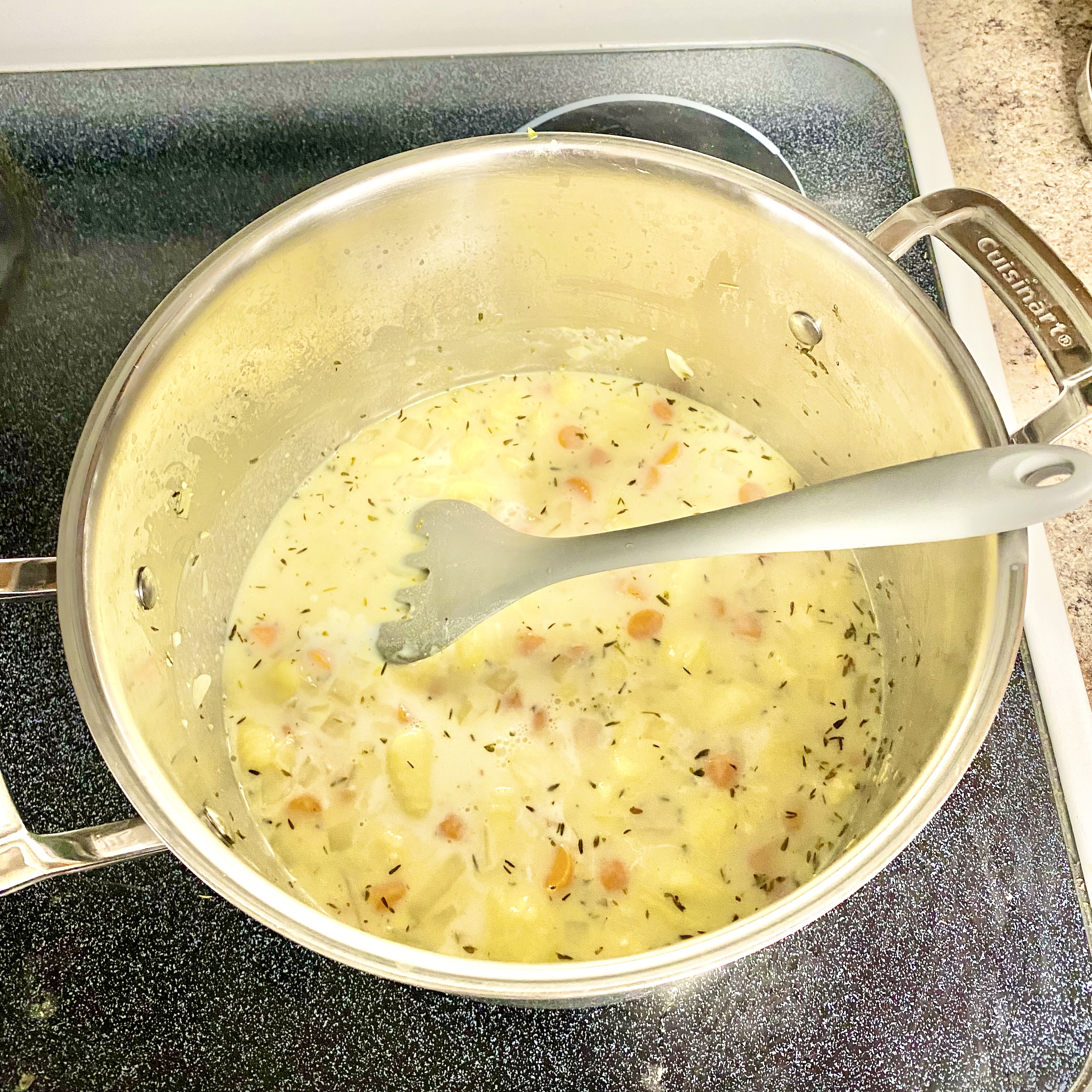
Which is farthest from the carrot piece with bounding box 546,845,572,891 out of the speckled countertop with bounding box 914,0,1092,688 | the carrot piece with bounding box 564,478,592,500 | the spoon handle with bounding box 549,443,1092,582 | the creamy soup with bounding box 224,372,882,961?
the speckled countertop with bounding box 914,0,1092,688

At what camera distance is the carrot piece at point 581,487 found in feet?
4.35

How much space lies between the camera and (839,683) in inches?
47.2

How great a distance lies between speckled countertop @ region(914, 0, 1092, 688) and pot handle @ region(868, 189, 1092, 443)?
461 mm

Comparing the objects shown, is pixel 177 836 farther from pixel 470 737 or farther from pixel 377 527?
pixel 377 527

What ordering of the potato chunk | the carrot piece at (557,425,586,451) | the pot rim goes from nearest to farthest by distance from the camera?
the pot rim → the potato chunk → the carrot piece at (557,425,586,451)

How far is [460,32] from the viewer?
147 cm

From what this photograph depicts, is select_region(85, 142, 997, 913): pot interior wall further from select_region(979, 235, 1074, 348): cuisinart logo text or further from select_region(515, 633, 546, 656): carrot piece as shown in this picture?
select_region(515, 633, 546, 656): carrot piece

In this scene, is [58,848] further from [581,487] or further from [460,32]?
[460,32]

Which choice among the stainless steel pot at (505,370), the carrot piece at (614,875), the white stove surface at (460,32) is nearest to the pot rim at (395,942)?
the stainless steel pot at (505,370)

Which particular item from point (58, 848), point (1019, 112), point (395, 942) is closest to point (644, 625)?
point (395, 942)

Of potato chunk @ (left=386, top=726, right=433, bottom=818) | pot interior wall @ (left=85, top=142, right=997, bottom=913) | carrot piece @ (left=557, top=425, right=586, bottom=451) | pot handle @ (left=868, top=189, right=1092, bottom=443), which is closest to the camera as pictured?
pot handle @ (left=868, top=189, right=1092, bottom=443)

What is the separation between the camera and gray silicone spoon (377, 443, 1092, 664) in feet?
2.60

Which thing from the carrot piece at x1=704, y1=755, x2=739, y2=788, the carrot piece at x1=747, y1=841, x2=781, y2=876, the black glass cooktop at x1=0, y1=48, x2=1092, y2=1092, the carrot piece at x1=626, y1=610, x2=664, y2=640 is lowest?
the black glass cooktop at x1=0, y1=48, x2=1092, y2=1092

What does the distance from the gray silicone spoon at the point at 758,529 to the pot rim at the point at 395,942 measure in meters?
0.11
